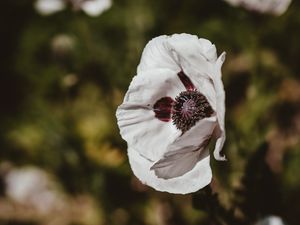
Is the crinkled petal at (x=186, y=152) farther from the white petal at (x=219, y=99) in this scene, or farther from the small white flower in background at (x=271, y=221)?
the small white flower in background at (x=271, y=221)

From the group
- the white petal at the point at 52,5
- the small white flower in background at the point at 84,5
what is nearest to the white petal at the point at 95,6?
the small white flower in background at the point at 84,5

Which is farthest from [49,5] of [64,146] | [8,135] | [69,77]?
[8,135]

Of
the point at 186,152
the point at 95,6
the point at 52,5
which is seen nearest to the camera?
the point at 186,152

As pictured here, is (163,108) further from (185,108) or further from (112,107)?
(112,107)

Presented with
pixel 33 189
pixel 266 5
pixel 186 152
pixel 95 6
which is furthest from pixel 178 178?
pixel 33 189

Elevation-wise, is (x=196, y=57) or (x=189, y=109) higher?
(x=196, y=57)

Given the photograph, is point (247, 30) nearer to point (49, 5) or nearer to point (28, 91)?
point (49, 5)
